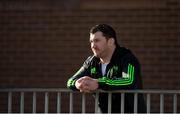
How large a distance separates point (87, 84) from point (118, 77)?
0.32 m

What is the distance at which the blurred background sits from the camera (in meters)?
9.12

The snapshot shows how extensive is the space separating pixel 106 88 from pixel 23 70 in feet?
12.4

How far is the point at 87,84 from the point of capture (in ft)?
19.3

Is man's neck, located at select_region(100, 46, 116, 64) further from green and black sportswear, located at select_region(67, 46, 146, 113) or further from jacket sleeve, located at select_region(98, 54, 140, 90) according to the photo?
jacket sleeve, located at select_region(98, 54, 140, 90)

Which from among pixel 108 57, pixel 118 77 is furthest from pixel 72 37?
pixel 118 77

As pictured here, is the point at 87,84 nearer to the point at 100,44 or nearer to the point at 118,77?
the point at 118,77

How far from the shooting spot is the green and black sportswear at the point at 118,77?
5.91 meters

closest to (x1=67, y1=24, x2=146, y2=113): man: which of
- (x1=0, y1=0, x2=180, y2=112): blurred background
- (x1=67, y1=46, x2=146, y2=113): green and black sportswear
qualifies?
(x1=67, y1=46, x2=146, y2=113): green and black sportswear

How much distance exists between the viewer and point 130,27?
363 inches

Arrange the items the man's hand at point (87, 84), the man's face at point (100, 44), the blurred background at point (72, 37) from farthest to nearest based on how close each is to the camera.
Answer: the blurred background at point (72, 37) → the man's face at point (100, 44) → the man's hand at point (87, 84)

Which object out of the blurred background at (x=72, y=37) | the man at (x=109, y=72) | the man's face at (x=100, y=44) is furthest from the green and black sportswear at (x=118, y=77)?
the blurred background at (x=72, y=37)

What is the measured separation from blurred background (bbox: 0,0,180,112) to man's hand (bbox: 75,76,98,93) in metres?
3.28

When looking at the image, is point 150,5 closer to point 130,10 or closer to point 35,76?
point 130,10

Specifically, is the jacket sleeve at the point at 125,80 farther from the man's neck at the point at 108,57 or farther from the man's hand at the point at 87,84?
the man's neck at the point at 108,57
